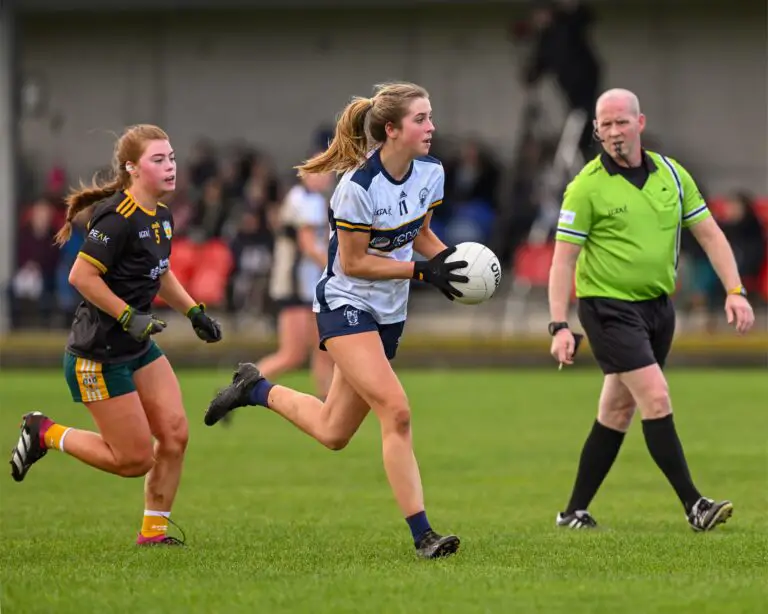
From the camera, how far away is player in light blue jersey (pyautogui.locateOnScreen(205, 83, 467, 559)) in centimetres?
743

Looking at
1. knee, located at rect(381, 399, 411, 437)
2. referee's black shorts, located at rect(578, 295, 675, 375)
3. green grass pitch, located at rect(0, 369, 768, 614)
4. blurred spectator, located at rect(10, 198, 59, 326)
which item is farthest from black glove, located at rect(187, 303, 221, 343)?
blurred spectator, located at rect(10, 198, 59, 326)

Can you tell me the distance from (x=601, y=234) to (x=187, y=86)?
22238 mm

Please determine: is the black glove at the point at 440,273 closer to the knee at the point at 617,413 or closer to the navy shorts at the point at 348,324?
the navy shorts at the point at 348,324

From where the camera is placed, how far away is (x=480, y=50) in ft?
95.7

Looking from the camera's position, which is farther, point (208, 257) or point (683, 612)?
point (208, 257)

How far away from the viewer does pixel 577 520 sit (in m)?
8.82

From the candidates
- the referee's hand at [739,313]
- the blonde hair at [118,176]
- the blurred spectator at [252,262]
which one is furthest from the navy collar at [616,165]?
the blurred spectator at [252,262]

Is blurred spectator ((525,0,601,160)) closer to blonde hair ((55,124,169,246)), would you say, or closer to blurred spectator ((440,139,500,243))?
blurred spectator ((440,139,500,243))

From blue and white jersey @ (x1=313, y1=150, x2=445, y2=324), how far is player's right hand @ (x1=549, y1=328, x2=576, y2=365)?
95cm

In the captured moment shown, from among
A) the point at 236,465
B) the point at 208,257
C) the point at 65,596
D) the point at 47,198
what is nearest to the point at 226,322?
the point at 208,257

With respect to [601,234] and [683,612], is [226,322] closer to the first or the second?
[601,234]

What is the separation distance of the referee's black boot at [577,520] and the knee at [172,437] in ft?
6.97

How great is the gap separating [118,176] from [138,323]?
2.77ft

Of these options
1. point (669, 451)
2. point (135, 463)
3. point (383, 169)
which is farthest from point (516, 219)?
point (383, 169)
